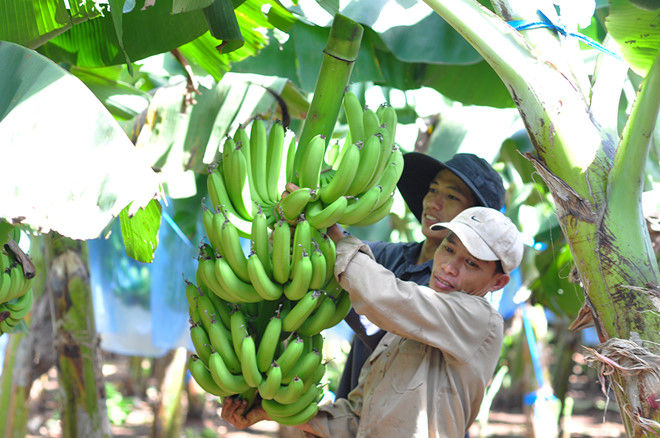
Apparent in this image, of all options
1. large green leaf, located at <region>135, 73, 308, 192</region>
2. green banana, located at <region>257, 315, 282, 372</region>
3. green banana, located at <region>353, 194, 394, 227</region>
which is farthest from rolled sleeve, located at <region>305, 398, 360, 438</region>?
large green leaf, located at <region>135, 73, 308, 192</region>

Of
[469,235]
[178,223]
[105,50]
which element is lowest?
[178,223]

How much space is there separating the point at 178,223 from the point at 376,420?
2.87m

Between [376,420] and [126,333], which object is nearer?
[376,420]

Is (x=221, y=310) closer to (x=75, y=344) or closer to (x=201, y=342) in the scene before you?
(x=201, y=342)

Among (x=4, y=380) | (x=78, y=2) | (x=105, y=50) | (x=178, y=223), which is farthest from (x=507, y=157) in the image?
(x=4, y=380)

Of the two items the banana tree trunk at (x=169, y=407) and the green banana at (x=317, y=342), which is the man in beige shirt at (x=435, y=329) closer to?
the green banana at (x=317, y=342)

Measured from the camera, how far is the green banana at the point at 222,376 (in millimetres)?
1779

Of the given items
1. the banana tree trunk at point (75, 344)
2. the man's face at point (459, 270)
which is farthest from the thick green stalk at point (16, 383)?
the man's face at point (459, 270)

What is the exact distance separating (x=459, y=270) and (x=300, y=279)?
47cm

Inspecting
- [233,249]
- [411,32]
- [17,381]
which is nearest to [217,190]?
[233,249]

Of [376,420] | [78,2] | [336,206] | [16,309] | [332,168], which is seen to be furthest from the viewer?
[16,309]

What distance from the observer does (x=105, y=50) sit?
8.54ft

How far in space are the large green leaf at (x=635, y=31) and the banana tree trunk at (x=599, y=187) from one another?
0.33 feet

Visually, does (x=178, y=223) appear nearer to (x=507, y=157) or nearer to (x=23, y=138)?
(x=507, y=157)
